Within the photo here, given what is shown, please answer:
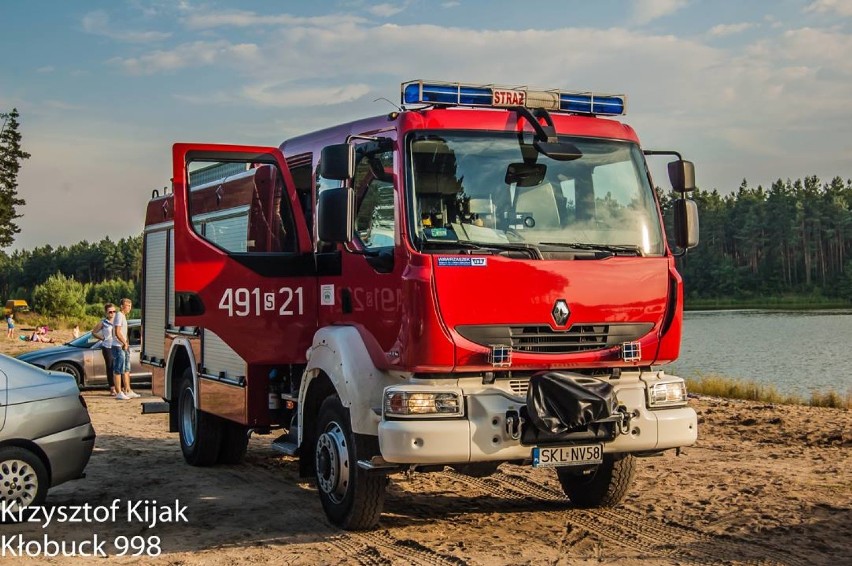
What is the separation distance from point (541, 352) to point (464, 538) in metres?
1.52

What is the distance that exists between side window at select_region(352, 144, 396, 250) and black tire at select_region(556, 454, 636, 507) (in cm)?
256

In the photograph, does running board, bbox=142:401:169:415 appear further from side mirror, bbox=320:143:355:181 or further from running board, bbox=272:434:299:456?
side mirror, bbox=320:143:355:181

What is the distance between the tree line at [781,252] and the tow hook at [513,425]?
104212 mm

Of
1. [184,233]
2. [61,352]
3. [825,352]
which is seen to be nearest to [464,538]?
[184,233]

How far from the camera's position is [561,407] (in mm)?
6914

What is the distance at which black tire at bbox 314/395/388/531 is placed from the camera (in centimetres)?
738

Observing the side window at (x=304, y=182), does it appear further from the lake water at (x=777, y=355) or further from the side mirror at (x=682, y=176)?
the lake water at (x=777, y=355)

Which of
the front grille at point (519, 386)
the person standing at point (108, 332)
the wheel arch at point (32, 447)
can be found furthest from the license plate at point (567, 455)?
the person standing at point (108, 332)

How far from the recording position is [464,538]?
7395 mm

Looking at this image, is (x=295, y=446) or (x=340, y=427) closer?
(x=340, y=427)

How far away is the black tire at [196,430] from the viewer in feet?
35.0

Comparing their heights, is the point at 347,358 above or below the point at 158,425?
above

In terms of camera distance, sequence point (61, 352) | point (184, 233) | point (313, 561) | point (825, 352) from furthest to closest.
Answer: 1. point (825, 352)
2. point (61, 352)
3. point (184, 233)
4. point (313, 561)

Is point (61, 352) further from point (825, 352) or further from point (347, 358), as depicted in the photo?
point (825, 352)
